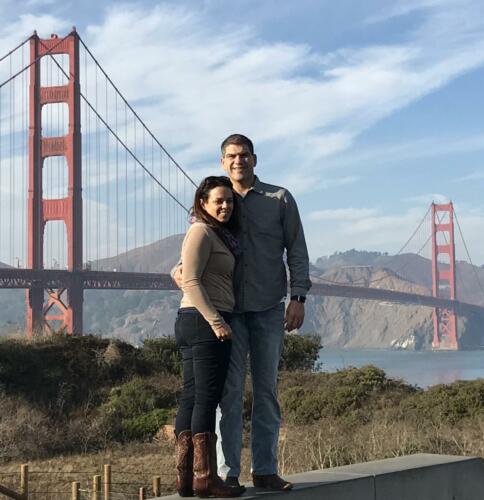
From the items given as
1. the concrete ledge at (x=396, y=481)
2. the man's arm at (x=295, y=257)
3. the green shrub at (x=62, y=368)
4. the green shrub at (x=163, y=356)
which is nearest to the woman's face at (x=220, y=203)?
the man's arm at (x=295, y=257)

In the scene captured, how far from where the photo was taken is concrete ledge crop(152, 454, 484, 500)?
406 cm

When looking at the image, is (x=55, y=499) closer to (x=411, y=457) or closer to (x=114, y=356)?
(x=411, y=457)

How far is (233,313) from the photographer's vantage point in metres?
4.01

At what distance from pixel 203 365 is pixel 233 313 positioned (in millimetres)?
318

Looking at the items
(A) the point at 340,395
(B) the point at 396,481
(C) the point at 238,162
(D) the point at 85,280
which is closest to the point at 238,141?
(C) the point at 238,162

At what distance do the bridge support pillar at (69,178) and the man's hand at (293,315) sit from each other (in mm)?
31457

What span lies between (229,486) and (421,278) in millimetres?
199286

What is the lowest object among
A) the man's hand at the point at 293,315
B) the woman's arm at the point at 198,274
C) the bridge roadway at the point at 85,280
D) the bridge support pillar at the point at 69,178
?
the man's hand at the point at 293,315

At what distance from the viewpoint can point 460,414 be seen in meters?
10.8

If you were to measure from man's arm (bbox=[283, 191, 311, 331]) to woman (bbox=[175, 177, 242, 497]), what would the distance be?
0.35 m

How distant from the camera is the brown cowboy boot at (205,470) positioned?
3.76 m

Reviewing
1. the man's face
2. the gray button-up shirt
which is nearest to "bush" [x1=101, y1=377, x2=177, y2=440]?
the gray button-up shirt

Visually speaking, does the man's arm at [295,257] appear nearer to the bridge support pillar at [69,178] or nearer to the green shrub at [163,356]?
the green shrub at [163,356]

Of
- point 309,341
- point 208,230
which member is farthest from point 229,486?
point 309,341
